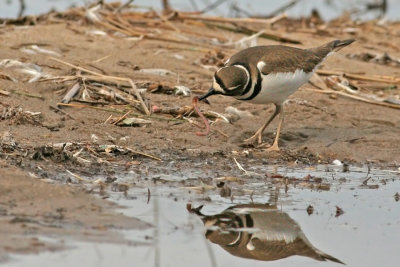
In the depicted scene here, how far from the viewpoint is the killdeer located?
7.54m

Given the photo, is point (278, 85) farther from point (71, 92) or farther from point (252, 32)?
point (252, 32)

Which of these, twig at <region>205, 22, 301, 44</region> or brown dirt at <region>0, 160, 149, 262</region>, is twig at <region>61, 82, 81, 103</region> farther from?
twig at <region>205, 22, 301, 44</region>

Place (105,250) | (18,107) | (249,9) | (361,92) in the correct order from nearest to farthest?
1. (105,250)
2. (18,107)
3. (361,92)
4. (249,9)

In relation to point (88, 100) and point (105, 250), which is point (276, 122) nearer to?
point (88, 100)

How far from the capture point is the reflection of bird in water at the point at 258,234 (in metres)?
5.14

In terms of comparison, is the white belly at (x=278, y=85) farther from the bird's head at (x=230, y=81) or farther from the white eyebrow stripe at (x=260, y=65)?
the bird's head at (x=230, y=81)

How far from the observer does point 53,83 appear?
8617 mm

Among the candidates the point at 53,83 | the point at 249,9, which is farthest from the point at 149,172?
the point at 249,9

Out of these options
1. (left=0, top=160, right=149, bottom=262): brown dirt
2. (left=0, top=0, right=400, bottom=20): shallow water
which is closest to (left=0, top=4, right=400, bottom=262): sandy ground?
(left=0, top=160, right=149, bottom=262): brown dirt

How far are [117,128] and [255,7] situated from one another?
7.46m

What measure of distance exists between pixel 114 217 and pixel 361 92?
5.08 m

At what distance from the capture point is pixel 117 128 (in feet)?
25.7

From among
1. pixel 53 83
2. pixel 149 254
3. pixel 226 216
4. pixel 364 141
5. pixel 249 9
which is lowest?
Result: pixel 149 254

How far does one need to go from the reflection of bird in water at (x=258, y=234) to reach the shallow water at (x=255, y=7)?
26.1 ft
